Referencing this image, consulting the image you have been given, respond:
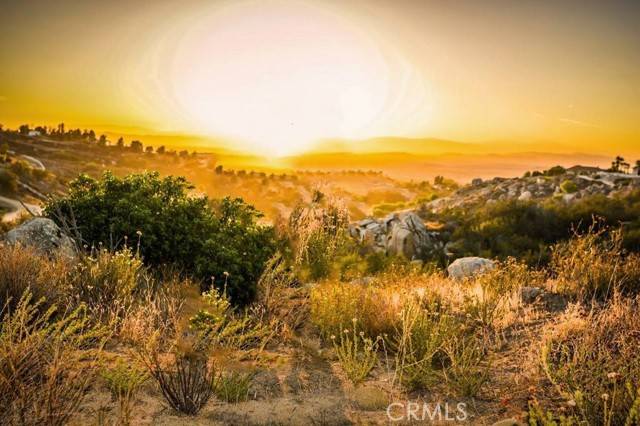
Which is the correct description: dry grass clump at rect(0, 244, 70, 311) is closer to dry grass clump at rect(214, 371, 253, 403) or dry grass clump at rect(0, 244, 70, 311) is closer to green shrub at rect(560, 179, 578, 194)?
dry grass clump at rect(214, 371, 253, 403)

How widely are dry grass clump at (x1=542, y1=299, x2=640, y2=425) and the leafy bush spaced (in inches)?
194

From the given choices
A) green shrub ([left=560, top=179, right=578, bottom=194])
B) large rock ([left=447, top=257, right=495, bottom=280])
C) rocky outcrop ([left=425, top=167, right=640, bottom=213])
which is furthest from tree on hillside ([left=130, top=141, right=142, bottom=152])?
large rock ([left=447, top=257, right=495, bottom=280])

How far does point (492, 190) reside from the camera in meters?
32.5

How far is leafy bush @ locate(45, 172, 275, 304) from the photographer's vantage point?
8531 millimetres

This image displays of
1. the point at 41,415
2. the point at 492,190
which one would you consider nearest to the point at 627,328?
the point at 41,415

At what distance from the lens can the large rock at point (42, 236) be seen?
341 inches

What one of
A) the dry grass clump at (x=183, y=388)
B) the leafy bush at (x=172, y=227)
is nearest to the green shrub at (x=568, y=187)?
the leafy bush at (x=172, y=227)

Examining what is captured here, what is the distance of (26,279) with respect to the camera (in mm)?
6488

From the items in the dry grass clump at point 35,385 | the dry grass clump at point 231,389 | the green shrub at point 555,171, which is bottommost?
the dry grass clump at point 231,389

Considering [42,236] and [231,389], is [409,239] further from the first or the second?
[231,389]

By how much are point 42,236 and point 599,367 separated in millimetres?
8736

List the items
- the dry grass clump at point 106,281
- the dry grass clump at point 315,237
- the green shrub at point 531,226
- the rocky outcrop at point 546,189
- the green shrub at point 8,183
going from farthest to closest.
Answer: the green shrub at point 8,183 < the rocky outcrop at point 546,189 < the green shrub at point 531,226 < the dry grass clump at point 315,237 < the dry grass clump at point 106,281

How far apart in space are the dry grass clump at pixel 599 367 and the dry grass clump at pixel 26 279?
593 centimetres

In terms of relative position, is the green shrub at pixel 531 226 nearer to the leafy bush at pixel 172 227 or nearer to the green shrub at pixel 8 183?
the leafy bush at pixel 172 227
